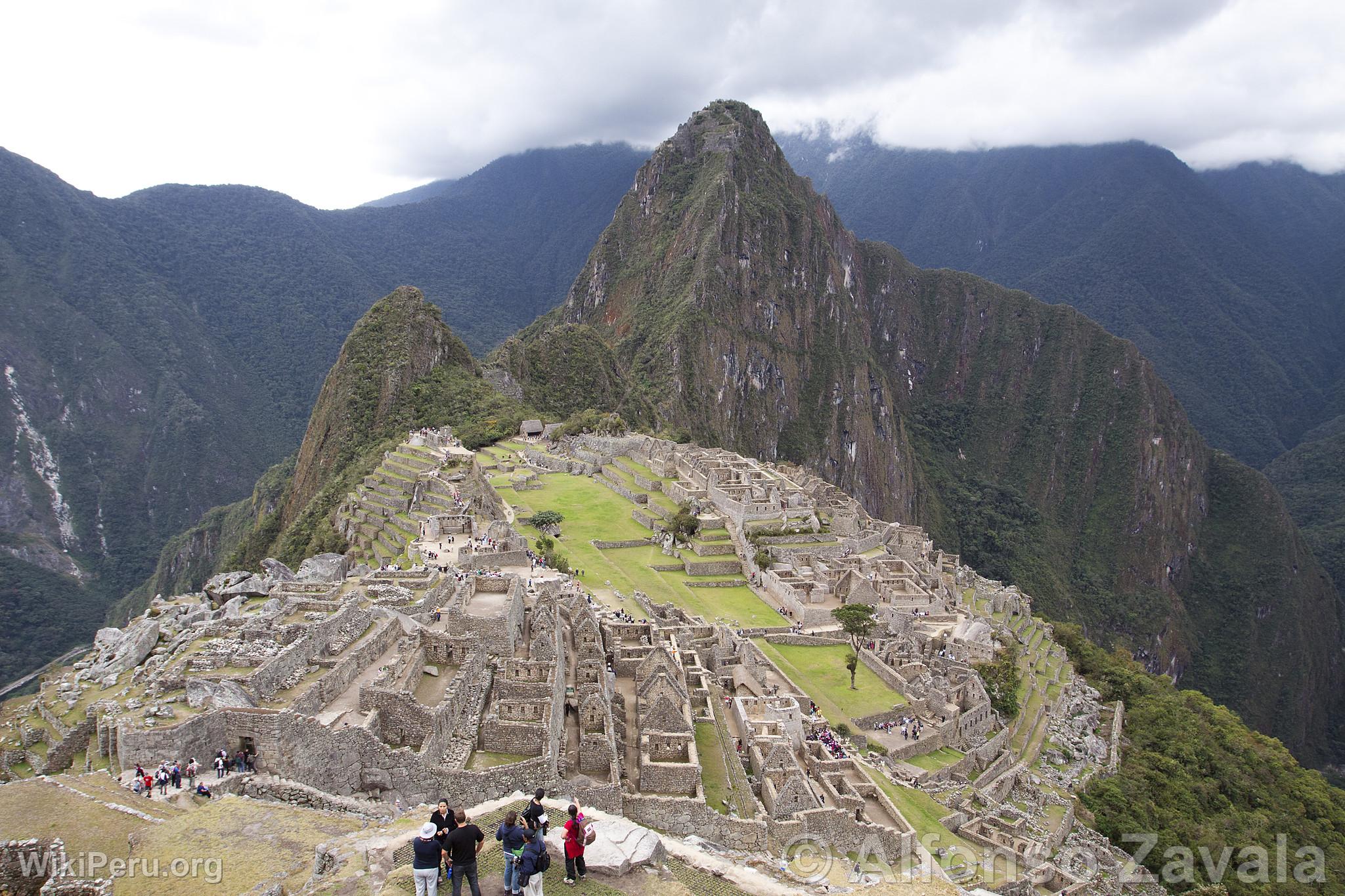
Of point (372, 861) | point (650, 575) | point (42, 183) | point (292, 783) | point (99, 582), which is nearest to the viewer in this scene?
point (372, 861)

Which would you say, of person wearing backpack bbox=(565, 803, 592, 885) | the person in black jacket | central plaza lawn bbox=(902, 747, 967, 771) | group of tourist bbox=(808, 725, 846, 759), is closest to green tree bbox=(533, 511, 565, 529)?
central plaza lawn bbox=(902, 747, 967, 771)

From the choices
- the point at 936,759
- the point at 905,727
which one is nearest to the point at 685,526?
the point at 905,727

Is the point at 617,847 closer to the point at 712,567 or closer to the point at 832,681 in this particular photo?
the point at 832,681

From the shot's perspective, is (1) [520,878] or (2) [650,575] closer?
(1) [520,878]

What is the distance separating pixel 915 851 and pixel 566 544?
25.9 metres

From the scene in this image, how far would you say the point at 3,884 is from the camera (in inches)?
396

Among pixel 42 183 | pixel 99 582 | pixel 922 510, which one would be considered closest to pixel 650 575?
pixel 99 582

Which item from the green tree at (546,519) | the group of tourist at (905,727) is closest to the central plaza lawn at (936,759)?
the group of tourist at (905,727)

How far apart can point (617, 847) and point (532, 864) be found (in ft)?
7.39

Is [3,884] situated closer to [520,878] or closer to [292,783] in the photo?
[292,783]

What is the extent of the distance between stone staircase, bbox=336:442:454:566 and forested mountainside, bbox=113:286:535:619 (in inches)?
359

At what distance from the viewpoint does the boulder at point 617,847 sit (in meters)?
11.5

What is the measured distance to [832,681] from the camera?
32.5 m

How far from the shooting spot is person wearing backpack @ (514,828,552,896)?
395 inches
